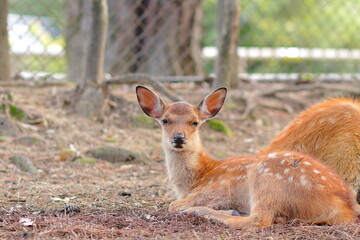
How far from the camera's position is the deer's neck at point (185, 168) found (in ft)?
20.6

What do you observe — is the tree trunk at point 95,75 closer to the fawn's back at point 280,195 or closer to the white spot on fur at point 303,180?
the fawn's back at point 280,195

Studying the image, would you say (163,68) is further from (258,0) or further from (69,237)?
(69,237)

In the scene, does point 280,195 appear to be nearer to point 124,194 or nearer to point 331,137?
point 331,137

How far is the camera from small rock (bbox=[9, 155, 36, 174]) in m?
7.50

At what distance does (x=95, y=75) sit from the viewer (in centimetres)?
955

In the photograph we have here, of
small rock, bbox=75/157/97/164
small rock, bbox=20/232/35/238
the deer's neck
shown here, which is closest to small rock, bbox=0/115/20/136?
small rock, bbox=75/157/97/164

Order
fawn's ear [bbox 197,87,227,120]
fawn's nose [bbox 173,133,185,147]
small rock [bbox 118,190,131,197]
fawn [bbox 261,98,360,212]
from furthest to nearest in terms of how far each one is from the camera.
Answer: fawn's ear [bbox 197,87,227,120] < small rock [bbox 118,190,131,197] < fawn's nose [bbox 173,133,185,147] < fawn [bbox 261,98,360,212]

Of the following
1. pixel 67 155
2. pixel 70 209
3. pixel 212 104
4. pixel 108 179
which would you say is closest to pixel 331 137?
pixel 212 104

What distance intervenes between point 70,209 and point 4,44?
505 centimetres

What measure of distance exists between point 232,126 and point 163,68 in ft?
10.2

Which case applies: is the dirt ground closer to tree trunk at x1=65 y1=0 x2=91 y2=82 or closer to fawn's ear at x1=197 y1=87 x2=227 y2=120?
fawn's ear at x1=197 y1=87 x2=227 y2=120

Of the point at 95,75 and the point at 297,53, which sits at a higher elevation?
the point at 297,53

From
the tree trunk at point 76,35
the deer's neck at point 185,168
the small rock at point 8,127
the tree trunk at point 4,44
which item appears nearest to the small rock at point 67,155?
the small rock at point 8,127

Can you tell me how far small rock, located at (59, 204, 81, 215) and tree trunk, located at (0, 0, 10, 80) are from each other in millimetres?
4928
